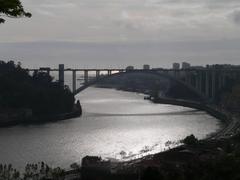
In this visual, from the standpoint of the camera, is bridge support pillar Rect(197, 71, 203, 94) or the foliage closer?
the foliage

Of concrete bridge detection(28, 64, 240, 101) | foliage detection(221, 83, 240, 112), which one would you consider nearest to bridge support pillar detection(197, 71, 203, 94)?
concrete bridge detection(28, 64, 240, 101)

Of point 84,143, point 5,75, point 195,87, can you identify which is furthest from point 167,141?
point 195,87

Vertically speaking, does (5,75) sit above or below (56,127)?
above

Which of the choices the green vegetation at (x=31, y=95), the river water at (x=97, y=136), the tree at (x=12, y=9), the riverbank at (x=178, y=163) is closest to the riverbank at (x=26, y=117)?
the green vegetation at (x=31, y=95)

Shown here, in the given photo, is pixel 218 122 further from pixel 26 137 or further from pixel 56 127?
pixel 26 137

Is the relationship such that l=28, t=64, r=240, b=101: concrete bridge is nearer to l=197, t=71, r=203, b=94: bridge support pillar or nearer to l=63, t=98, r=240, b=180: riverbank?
l=197, t=71, r=203, b=94: bridge support pillar

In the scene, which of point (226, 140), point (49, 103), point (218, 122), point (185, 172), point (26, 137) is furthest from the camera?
point (49, 103)

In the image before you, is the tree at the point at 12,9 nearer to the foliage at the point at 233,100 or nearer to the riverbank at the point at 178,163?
the riverbank at the point at 178,163
